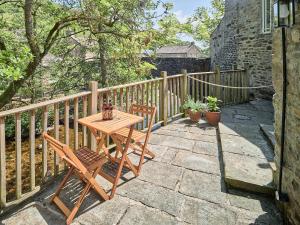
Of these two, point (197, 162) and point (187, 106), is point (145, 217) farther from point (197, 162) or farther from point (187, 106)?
point (187, 106)

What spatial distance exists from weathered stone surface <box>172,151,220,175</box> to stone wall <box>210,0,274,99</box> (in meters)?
5.50

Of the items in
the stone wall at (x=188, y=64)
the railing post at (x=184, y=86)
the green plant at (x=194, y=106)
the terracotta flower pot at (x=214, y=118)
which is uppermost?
the stone wall at (x=188, y=64)

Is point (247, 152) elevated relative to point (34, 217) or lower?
elevated

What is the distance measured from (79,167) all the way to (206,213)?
4.82 ft

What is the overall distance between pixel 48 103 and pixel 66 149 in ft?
3.11

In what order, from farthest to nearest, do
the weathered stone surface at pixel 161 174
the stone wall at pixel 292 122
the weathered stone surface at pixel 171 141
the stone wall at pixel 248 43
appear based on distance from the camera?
the stone wall at pixel 248 43, the weathered stone surface at pixel 171 141, the weathered stone surface at pixel 161 174, the stone wall at pixel 292 122

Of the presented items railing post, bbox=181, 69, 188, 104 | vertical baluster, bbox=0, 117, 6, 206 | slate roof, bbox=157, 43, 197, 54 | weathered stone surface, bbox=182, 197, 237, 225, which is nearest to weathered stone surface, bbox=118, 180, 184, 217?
weathered stone surface, bbox=182, 197, 237, 225

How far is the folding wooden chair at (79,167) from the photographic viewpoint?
265 centimetres

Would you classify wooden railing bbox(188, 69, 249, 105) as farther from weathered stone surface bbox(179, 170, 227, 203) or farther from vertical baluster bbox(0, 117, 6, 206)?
vertical baluster bbox(0, 117, 6, 206)

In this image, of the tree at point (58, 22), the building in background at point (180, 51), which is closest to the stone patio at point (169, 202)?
the tree at point (58, 22)

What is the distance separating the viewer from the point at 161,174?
3721 mm

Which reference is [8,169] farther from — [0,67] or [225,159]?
[225,159]

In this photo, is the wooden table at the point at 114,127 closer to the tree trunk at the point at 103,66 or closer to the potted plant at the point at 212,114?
the potted plant at the point at 212,114

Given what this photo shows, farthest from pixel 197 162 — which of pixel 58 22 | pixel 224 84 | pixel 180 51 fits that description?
pixel 180 51
